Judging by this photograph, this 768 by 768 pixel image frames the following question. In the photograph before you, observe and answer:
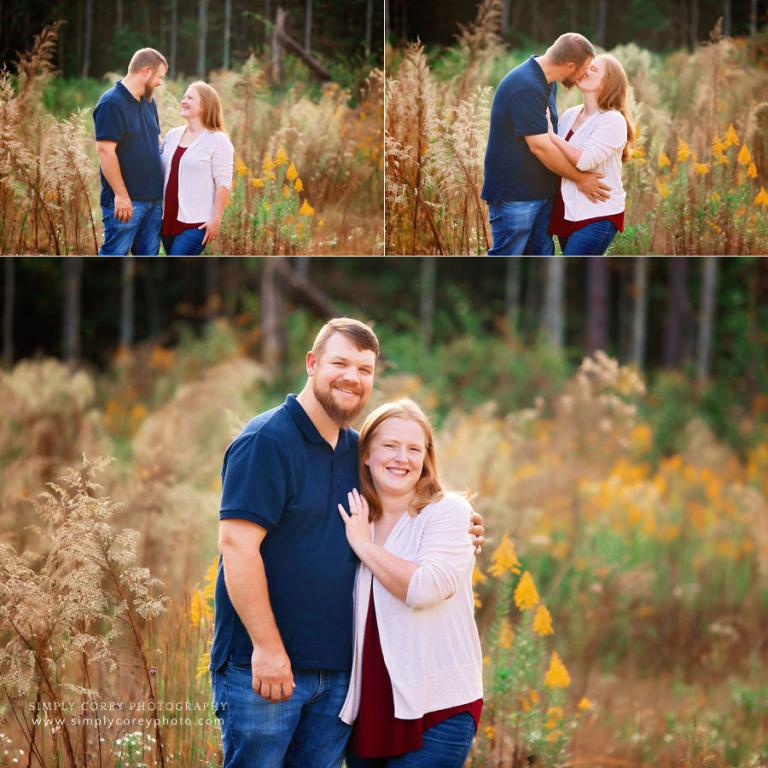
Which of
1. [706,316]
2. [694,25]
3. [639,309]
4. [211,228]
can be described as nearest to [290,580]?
[211,228]

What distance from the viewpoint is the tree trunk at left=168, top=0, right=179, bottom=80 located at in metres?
4.90

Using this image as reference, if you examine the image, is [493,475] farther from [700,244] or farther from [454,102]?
[454,102]

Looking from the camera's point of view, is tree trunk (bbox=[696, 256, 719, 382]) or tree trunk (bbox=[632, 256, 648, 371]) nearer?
tree trunk (bbox=[696, 256, 719, 382])

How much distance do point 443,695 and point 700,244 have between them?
2904 millimetres

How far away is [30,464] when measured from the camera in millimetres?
5906

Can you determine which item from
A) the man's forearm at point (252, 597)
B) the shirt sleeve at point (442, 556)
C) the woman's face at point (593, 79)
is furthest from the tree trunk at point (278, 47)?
the man's forearm at point (252, 597)

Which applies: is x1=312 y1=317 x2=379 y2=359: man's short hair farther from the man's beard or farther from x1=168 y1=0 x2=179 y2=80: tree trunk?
x1=168 y1=0 x2=179 y2=80: tree trunk

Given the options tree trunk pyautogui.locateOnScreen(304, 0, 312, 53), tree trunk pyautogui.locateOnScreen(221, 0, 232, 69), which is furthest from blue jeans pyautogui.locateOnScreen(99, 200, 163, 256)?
tree trunk pyautogui.locateOnScreen(304, 0, 312, 53)

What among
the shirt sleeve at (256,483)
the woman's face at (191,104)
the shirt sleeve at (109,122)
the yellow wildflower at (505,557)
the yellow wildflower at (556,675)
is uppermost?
the woman's face at (191,104)

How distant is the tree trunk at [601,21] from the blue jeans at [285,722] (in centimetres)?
329

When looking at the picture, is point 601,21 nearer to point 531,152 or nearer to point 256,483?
point 531,152

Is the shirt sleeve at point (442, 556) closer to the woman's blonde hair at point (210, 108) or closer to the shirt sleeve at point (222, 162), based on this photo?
the shirt sleeve at point (222, 162)

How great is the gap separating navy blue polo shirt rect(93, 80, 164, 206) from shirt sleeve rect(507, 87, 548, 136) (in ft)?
5.53

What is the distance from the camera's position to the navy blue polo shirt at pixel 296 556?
3279 millimetres
